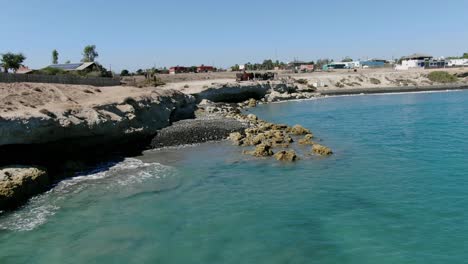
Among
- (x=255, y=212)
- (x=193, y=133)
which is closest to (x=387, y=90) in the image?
(x=193, y=133)

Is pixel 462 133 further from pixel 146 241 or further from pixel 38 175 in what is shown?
pixel 38 175

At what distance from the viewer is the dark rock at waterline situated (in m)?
43.7

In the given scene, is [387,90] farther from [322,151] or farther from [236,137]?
[322,151]

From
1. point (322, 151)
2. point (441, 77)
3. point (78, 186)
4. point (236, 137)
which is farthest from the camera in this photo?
point (441, 77)

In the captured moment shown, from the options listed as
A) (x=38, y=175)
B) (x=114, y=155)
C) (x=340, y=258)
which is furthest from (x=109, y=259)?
(x=114, y=155)

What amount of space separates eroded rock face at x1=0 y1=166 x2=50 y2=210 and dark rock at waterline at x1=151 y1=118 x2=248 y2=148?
1554cm

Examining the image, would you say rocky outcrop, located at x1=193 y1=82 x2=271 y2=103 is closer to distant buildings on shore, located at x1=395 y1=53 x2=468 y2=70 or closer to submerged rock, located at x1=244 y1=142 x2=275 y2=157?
submerged rock, located at x1=244 y1=142 x2=275 y2=157

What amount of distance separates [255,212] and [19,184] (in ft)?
50.1

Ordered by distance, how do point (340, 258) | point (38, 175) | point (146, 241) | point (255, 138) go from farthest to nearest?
point (255, 138) → point (38, 175) → point (146, 241) → point (340, 258)

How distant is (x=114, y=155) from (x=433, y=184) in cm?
2811

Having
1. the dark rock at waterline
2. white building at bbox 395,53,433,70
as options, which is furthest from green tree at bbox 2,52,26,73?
white building at bbox 395,53,433,70

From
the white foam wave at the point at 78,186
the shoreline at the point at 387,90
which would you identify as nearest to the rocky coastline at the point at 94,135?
the white foam wave at the point at 78,186

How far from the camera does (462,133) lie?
43156 millimetres

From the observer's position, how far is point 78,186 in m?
28.8
